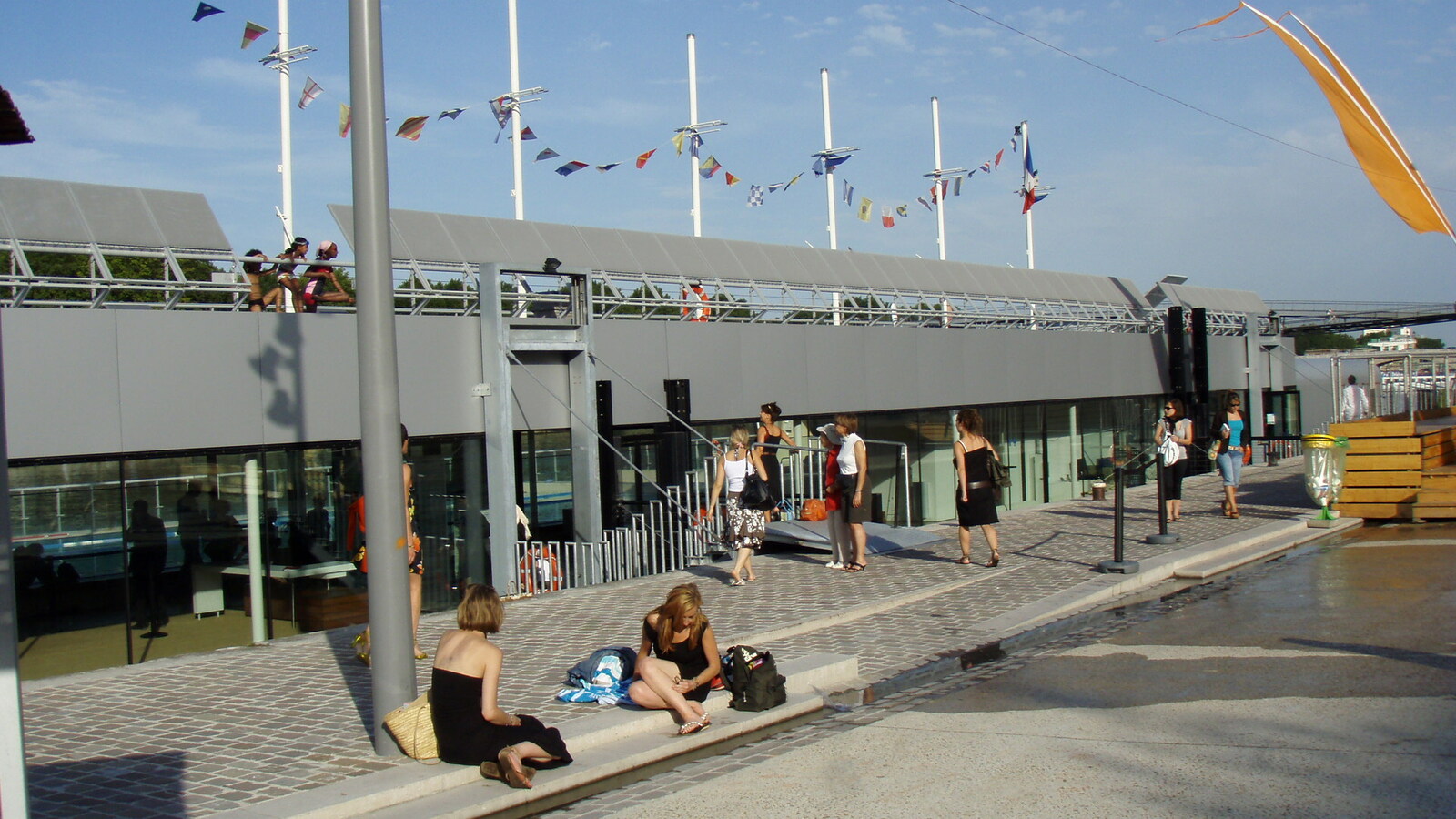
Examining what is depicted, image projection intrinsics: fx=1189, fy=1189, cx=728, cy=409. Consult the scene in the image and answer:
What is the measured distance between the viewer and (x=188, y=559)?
36.1 feet

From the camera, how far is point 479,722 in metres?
6.27

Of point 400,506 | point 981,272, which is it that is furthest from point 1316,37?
point 981,272

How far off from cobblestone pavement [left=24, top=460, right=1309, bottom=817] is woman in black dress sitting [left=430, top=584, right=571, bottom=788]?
39cm

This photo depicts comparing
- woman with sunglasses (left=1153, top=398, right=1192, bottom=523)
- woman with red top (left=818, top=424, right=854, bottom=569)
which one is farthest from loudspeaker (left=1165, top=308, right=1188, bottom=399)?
woman with red top (left=818, top=424, right=854, bottom=569)

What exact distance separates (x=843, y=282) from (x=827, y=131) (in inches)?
485

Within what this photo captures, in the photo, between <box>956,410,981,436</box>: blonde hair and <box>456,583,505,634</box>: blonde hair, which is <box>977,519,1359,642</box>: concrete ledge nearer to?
<box>956,410,981,436</box>: blonde hair

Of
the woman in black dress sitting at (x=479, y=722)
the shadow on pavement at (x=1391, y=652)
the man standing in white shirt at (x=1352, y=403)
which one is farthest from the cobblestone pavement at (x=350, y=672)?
the man standing in white shirt at (x=1352, y=403)

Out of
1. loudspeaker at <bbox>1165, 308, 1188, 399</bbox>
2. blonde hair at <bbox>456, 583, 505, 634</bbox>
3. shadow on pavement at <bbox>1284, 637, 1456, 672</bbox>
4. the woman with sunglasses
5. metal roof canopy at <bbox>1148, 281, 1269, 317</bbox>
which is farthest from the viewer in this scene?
metal roof canopy at <bbox>1148, 281, 1269, 317</bbox>

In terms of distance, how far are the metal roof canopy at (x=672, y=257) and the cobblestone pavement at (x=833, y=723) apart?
6.36m

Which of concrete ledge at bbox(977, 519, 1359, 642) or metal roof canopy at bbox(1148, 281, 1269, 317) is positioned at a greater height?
metal roof canopy at bbox(1148, 281, 1269, 317)

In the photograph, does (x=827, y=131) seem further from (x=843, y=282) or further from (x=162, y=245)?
(x=162, y=245)

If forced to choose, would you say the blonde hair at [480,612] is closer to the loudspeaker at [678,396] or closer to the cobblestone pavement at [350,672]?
the cobblestone pavement at [350,672]

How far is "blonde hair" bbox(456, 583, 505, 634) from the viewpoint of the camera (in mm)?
6605

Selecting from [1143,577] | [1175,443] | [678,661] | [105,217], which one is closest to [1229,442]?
[1175,443]
